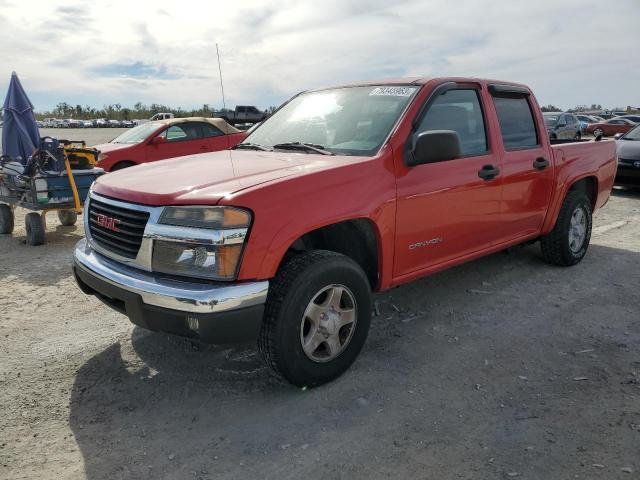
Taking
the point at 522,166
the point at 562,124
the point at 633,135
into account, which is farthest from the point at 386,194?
the point at 562,124

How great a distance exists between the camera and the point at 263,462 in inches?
96.2

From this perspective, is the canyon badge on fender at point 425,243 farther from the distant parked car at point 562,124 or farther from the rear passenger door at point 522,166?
the distant parked car at point 562,124

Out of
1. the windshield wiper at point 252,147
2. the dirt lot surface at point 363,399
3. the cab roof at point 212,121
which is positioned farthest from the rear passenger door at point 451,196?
the cab roof at point 212,121

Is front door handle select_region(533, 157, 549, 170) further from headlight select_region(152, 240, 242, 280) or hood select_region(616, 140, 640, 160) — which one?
hood select_region(616, 140, 640, 160)

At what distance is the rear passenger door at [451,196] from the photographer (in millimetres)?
3428

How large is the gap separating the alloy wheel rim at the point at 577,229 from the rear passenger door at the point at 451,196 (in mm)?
1542

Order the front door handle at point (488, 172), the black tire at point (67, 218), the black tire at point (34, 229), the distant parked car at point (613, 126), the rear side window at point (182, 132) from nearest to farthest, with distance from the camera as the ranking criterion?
1. the front door handle at point (488, 172)
2. the black tire at point (34, 229)
3. the black tire at point (67, 218)
4. the rear side window at point (182, 132)
5. the distant parked car at point (613, 126)

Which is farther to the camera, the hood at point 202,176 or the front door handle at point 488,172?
the front door handle at point 488,172

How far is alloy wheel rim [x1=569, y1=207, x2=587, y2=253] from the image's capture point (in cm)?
534

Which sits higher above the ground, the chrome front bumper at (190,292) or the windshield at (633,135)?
the windshield at (633,135)

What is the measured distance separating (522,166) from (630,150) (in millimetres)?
7077

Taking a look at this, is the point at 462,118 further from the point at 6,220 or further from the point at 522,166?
the point at 6,220

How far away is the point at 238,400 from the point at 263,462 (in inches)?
23.1

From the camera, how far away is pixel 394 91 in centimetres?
377
